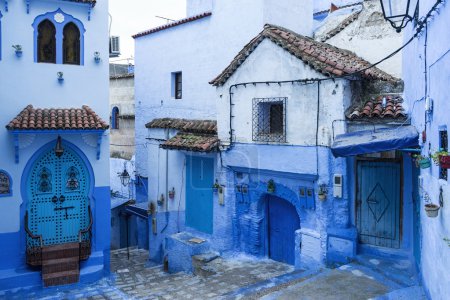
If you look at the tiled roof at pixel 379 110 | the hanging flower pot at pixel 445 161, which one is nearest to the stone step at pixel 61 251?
the tiled roof at pixel 379 110

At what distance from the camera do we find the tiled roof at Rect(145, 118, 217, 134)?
48.5ft

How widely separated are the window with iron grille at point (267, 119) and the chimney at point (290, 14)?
132 inches

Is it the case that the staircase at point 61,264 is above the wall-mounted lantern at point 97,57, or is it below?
below

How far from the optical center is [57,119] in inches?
464

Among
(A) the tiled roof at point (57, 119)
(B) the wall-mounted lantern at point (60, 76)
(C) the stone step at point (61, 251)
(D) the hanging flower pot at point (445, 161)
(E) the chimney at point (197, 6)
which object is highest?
(E) the chimney at point (197, 6)

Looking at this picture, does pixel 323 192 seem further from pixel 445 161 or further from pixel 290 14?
pixel 290 14

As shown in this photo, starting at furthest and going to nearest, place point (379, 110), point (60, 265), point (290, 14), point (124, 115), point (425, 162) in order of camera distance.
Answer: point (124, 115) < point (290, 14) < point (60, 265) < point (379, 110) < point (425, 162)

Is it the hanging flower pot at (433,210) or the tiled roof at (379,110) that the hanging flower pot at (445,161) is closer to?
the hanging flower pot at (433,210)

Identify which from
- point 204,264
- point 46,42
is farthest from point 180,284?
point 46,42

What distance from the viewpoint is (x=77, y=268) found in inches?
494

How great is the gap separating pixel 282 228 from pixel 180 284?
3.29 m

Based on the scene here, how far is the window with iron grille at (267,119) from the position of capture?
12312mm

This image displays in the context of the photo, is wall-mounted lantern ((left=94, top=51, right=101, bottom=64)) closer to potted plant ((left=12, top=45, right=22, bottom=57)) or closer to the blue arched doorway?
potted plant ((left=12, top=45, right=22, bottom=57))

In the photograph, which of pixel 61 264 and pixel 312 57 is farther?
pixel 61 264
